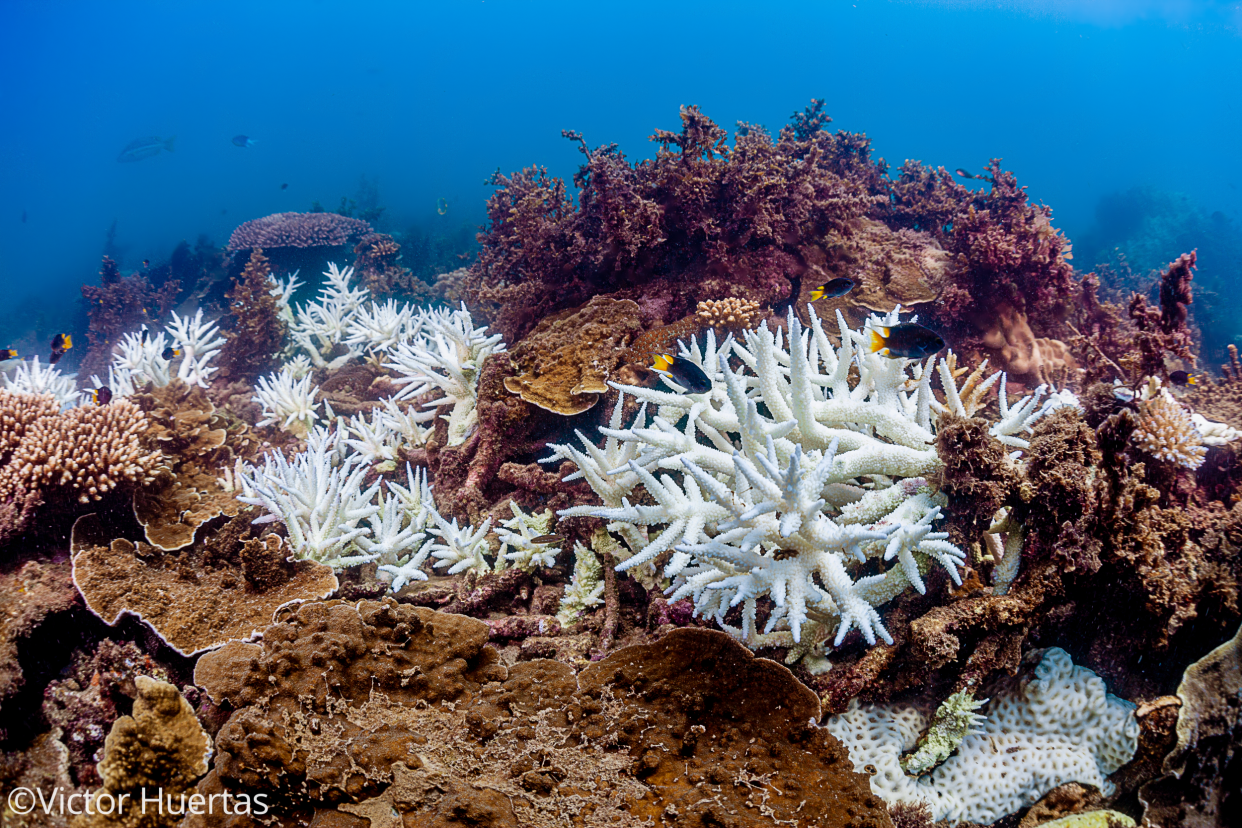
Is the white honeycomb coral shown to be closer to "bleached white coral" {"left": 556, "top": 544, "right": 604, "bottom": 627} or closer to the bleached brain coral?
"bleached white coral" {"left": 556, "top": 544, "right": 604, "bottom": 627}

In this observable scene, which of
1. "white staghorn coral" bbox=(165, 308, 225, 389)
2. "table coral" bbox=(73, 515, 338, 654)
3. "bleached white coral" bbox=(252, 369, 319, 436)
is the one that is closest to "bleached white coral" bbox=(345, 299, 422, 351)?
"bleached white coral" bbox=(252, 369, 319, 436)

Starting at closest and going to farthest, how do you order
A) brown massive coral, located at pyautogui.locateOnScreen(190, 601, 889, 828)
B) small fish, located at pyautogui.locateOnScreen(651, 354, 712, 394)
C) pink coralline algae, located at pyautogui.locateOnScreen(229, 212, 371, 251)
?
brown massive coral, located at pyautogui.locateOnScreen(190, 601, 889, 828)
small fish, located at pyautogui.locateOnScreen(651, 354, 712, 394)
pink coralline algae, located at pyautogui.locateOnScreen(229, 212, 371, 251)

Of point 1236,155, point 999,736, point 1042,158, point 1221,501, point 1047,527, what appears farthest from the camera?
point 1042,158

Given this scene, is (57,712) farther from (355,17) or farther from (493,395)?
(355,17)

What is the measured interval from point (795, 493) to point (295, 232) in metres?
14.7

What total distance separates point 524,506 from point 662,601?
150cm

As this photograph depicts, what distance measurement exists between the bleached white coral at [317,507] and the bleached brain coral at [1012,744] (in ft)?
10.5

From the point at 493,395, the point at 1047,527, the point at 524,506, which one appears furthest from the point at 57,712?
the point at 1047,527

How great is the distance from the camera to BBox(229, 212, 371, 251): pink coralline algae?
41.1ft

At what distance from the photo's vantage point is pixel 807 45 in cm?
11025

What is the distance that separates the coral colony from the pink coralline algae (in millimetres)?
9697

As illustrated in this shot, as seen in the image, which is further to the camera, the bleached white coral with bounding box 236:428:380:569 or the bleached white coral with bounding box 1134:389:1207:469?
the bleached white coral with bounding box 236:428:380:569

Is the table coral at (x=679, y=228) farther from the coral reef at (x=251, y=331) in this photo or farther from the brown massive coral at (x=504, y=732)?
the coral reef at (x=251, y=331)

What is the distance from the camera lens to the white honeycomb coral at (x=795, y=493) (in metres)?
2.09
